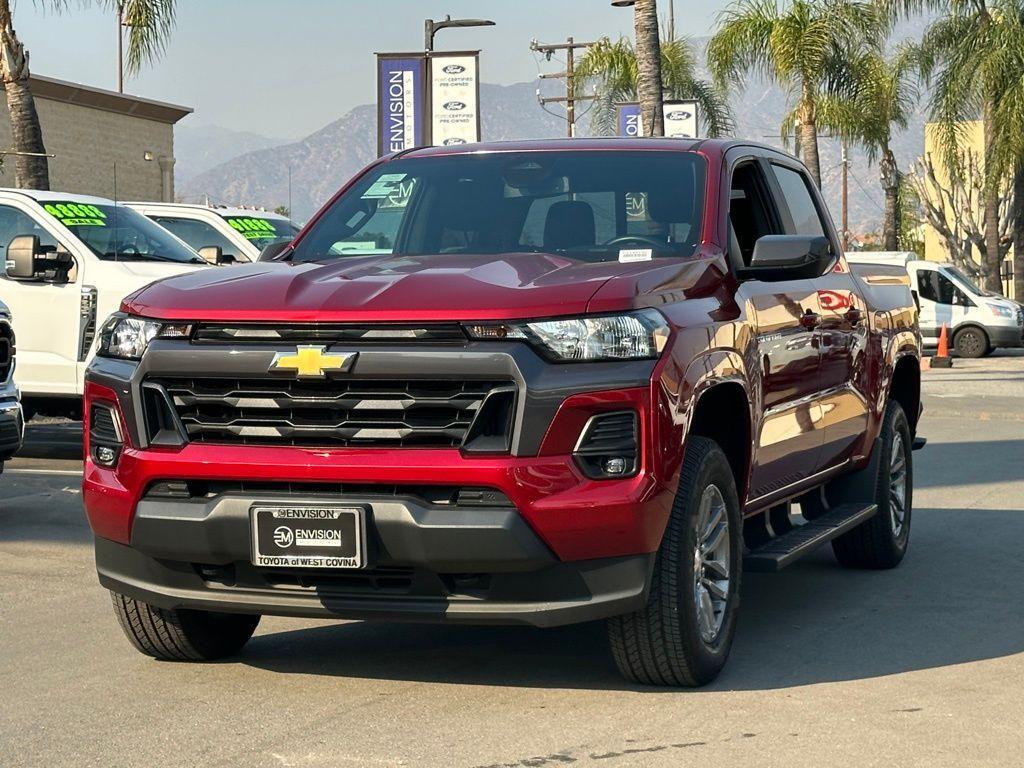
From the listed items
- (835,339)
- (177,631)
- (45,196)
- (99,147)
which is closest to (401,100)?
(45,196)

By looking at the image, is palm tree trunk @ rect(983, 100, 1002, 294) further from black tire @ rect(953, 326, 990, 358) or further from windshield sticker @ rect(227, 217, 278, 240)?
windshield sticker @ rect(227, 217, 278, 240)

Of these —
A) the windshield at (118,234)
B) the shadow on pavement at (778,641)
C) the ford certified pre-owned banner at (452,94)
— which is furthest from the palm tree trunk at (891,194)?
the shadow on pavement at (778,641)

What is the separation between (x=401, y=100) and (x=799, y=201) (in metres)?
18.1

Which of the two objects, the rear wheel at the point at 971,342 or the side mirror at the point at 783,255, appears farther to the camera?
the rear wheel at the point at 971,342

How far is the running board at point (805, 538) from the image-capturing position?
21.8 feet

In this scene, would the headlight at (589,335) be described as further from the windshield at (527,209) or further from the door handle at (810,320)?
the door handle at (810,320)

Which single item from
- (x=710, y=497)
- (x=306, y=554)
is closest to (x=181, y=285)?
(x=306, y=554)

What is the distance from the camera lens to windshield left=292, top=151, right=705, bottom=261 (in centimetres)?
677

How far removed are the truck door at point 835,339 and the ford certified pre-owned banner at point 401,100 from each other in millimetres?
17521

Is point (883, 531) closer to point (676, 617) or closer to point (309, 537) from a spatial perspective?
point (676, 617)

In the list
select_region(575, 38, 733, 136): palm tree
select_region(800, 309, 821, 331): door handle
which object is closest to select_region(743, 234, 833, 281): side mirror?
select_region(800, 309, 821, 331): door handle

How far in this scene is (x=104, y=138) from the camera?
1647 inches

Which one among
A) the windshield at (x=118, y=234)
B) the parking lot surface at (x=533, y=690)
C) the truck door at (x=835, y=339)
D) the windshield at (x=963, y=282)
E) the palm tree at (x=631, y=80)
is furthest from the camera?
the palm tree at (x=631, y=80)

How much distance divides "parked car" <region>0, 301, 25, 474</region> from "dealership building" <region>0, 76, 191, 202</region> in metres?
26.5
